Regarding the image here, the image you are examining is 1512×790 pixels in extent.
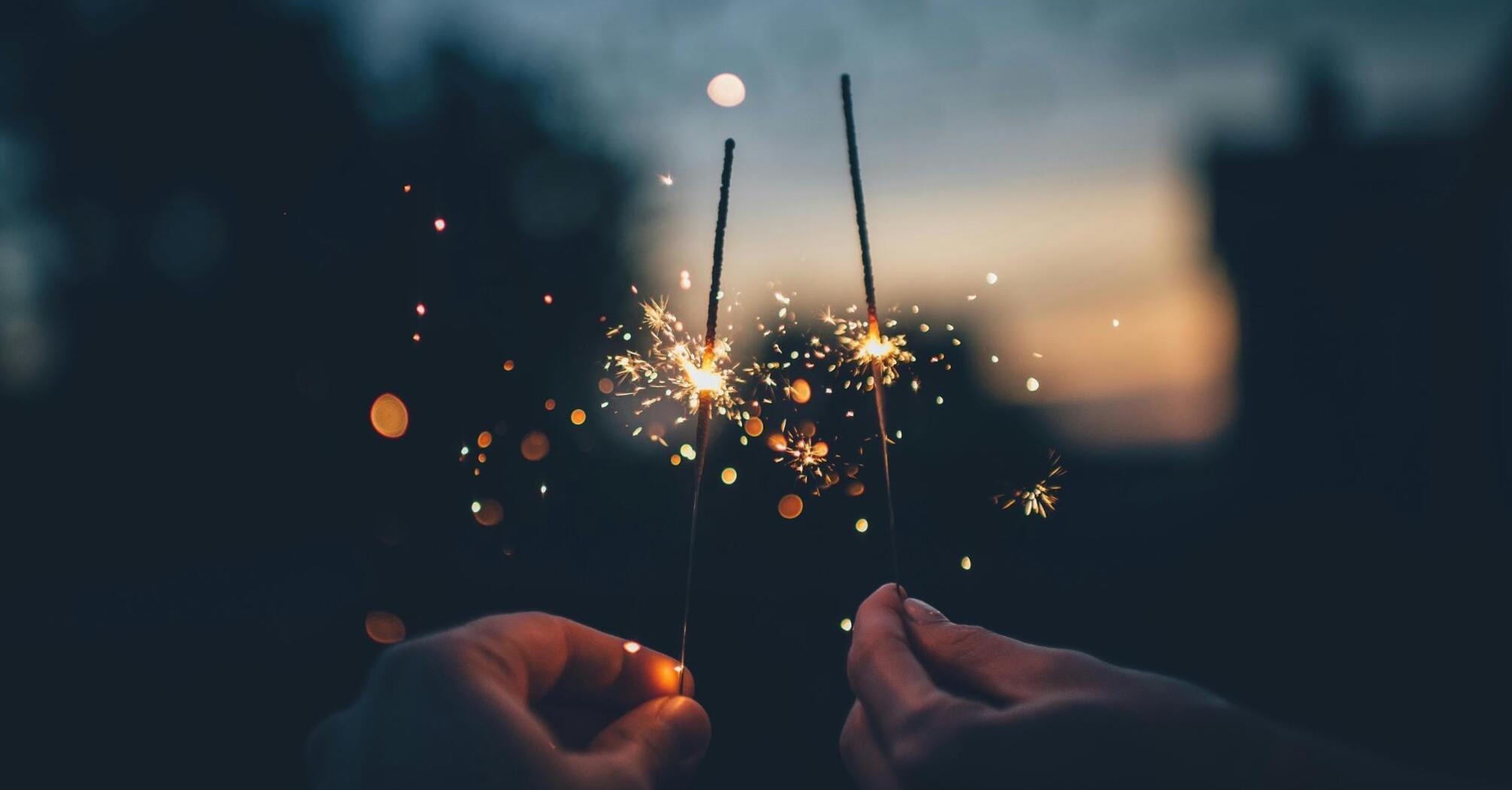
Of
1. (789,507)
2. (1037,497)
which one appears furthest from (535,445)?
(1037,497)

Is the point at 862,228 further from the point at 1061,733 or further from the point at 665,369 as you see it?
the point at 665,369

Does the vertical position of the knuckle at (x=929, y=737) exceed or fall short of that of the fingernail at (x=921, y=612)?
it falls short

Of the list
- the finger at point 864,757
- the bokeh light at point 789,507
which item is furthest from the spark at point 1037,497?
the finger at point 864,757

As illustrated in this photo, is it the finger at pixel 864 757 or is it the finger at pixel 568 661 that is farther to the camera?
the finger at pixel 864 757

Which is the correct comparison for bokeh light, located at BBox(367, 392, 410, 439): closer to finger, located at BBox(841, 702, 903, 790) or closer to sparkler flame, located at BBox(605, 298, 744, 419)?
sparkler flame, located at BBox(605, 298, 744, 419)

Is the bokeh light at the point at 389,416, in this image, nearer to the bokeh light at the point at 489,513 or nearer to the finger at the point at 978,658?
the bokeh light at the point at 489,513

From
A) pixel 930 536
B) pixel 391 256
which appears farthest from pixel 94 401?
pixel 930 536

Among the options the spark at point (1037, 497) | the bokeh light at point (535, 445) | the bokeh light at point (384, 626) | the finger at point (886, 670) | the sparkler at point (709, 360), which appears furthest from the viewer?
the bokeh light at point (535, 445)

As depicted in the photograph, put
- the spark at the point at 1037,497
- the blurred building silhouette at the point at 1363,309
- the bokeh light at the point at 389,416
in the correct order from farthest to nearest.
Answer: the blurred building silhouette at the point at 1363,309 → the bokeh light at the point at 389,416 → the spark at the point at 1037,497

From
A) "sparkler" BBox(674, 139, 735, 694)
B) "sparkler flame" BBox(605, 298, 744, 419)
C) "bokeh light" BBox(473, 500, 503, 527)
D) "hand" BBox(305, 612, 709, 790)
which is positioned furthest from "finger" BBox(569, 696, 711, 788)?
"bokeh light" BBox(473, 500, 503, 527)
